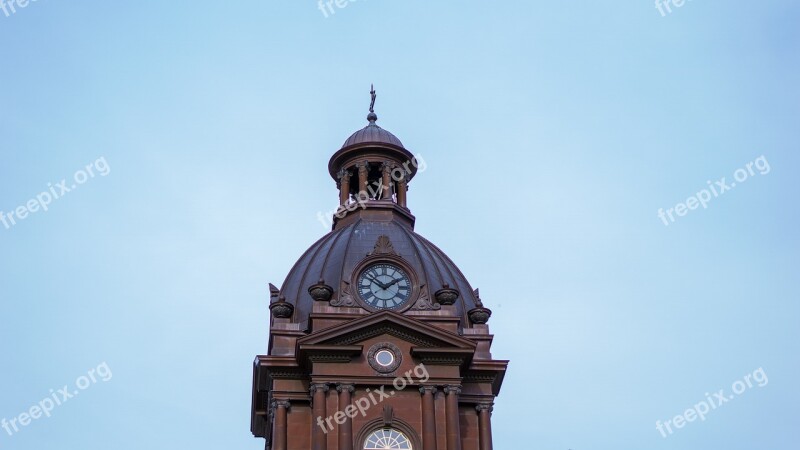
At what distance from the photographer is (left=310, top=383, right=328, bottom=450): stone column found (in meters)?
57.3

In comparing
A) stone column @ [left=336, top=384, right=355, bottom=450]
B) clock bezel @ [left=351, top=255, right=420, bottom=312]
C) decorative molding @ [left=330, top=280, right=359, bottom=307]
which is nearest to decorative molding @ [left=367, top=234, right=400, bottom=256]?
clock bezel @ [left=351, top=255, right=420, bottom=312]

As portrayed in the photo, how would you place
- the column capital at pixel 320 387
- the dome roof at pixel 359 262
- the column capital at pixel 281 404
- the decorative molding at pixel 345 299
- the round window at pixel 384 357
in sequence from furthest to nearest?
the dome roof at pixel 359 262
the decorative molding at pixel 345 299
the column capital at pixel 281 404
the round window at pixel 384 357
the column capital at pixel 320 387

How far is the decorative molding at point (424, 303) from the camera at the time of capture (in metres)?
61.6

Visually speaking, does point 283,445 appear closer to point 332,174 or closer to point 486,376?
point 486,376

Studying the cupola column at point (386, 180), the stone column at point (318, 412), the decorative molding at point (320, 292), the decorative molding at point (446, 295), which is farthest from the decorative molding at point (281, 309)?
the cupola column at point (386, 180)

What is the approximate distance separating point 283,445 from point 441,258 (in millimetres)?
13387

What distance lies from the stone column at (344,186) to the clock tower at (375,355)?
428 centimetres

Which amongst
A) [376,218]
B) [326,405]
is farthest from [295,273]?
[326,405]

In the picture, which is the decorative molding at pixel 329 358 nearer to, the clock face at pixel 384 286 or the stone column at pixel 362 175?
the clock face at pixel 384 286

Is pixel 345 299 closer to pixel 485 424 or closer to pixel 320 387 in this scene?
pixel 320 387

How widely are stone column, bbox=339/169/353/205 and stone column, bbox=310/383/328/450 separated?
48.1 ft

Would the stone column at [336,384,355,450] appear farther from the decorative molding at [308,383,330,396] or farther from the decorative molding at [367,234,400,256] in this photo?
the decorative molding at [367,234,400,256]

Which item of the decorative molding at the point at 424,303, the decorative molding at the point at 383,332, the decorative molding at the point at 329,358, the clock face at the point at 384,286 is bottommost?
the decorative molding at the point at 329,358

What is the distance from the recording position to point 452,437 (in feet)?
189
